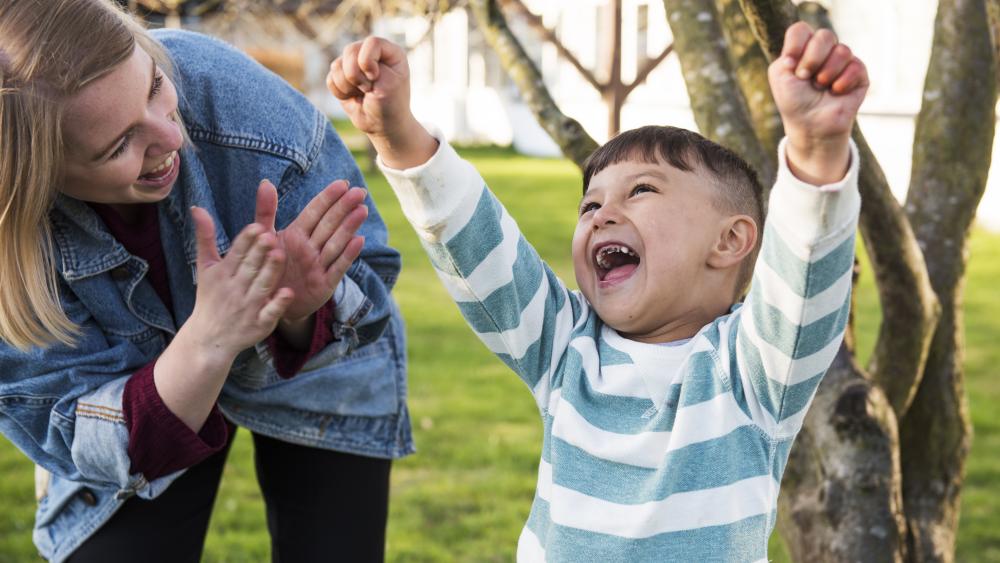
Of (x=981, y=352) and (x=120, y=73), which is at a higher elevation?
(x=120, y=73)

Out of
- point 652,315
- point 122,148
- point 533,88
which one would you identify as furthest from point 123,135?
point 533,88

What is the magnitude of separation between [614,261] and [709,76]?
2.90 feet

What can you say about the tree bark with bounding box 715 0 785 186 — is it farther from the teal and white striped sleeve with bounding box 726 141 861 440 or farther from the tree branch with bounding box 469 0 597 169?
the teal and white striped sleeve with bounding box 726 141 861 440

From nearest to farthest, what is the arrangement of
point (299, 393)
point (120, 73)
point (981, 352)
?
1. point (120, 73)
2. point (299, 393)
3. point (981, 352)

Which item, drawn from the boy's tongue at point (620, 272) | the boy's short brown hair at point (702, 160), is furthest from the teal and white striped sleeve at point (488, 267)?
the boy's short brown hair at point (702, 160)

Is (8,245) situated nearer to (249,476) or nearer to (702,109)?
(702,109)

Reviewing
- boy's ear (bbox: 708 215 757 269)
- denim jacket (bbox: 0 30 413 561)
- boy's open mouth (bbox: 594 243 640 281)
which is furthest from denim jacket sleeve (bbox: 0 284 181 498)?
boy's ear (bbox: 708 215 757 269)

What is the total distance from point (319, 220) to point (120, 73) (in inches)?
15.4

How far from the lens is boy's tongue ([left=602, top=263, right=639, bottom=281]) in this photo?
1.80 m

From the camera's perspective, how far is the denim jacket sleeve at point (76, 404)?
6.75ft

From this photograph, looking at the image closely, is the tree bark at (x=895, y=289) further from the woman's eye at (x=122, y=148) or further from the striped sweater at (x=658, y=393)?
the woman's eye at (x=122, y=148)

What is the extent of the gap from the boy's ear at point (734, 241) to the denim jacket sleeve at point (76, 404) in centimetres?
106

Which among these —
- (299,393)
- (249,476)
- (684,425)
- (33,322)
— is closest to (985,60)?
(684,425)

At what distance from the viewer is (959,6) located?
9.05 feet
